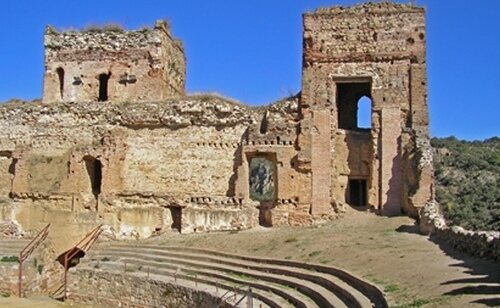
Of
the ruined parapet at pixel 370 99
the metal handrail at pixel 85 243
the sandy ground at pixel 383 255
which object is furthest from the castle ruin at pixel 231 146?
the sandy ground at pixel 383 255

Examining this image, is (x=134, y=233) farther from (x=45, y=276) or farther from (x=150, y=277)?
(x=150, y=277)

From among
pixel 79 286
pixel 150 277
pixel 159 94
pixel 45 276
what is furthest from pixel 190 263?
pixel 159 94

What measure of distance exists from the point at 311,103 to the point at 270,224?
4.88 metres

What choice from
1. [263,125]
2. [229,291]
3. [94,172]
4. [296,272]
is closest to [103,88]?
[94,172]

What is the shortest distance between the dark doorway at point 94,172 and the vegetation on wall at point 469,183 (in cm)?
1611

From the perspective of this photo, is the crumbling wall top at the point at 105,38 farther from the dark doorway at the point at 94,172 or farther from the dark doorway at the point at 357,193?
the dark doorway at the point at 357,193

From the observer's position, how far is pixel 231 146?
25891 mm

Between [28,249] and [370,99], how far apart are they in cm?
1391

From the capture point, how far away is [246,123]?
25.9m

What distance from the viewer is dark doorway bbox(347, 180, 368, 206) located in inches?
1022

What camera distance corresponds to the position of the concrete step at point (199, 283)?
48.6 feet

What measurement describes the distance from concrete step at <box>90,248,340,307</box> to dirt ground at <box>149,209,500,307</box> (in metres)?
0.98

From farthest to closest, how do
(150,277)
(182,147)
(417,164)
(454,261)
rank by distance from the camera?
1. (182,147)
2. (417,164)
3. (150,277)
4. (454,261)

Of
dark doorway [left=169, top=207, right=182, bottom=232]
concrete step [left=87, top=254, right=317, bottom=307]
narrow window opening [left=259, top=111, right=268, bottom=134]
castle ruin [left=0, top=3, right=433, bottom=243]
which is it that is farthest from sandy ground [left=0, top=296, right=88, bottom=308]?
narrow window opening [left=259, top=111, right=268, bottom=134]
